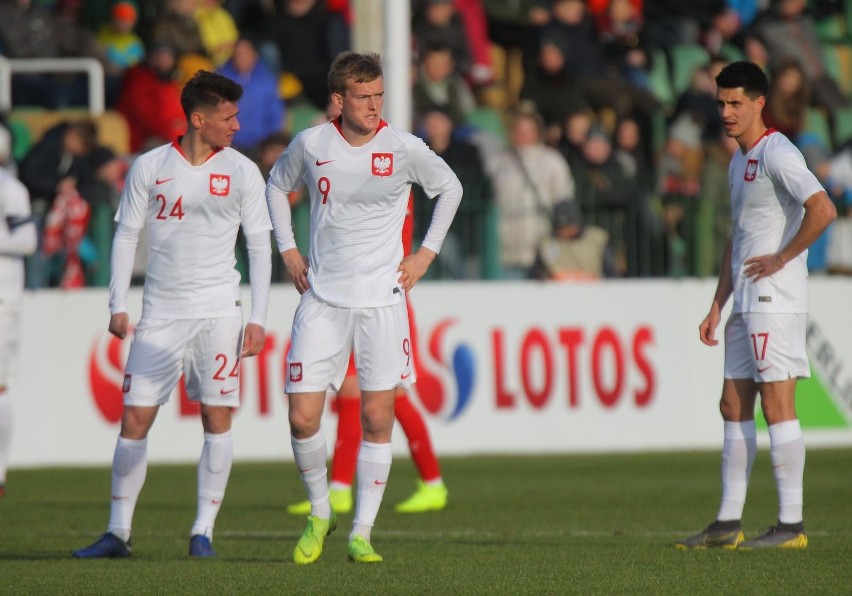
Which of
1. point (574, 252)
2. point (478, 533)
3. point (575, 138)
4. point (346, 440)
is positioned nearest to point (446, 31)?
point (575, 138)

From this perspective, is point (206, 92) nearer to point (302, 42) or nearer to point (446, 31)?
point (302, 42)

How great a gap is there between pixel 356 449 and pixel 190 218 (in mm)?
2579

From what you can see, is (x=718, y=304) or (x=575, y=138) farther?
(x=575, y=138)

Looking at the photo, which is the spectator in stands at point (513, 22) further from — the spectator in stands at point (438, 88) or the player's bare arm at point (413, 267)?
the player's bare arm at point (413, 267)

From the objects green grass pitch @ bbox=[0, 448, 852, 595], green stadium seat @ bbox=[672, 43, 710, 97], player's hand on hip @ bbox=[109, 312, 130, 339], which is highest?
green stadium seat @ bbox=[672, 43, 710, 97]

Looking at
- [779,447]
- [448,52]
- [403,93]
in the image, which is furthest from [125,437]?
[448,52]

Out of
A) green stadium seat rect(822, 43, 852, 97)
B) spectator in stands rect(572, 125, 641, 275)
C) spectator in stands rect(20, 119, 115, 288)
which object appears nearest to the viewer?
spectator in stands rect(20, 119, 115, 288)

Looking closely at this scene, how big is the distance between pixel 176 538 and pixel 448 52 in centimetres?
894

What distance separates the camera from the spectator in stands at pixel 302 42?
59.0ft

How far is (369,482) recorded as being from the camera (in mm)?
8117

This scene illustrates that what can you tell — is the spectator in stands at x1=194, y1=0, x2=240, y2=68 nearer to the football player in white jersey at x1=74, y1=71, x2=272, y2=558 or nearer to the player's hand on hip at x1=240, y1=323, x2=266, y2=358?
the football player in white jersey at x1=74, y1=71, x2=272, y2=558

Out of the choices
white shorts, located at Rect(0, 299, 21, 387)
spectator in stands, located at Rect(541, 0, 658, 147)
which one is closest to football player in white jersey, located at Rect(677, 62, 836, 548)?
white shorts, located at Rect(0, 299, 21, 387)

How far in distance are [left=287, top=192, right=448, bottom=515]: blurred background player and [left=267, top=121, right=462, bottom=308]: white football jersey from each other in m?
2.06

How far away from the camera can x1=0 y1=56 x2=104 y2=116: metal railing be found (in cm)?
1695
